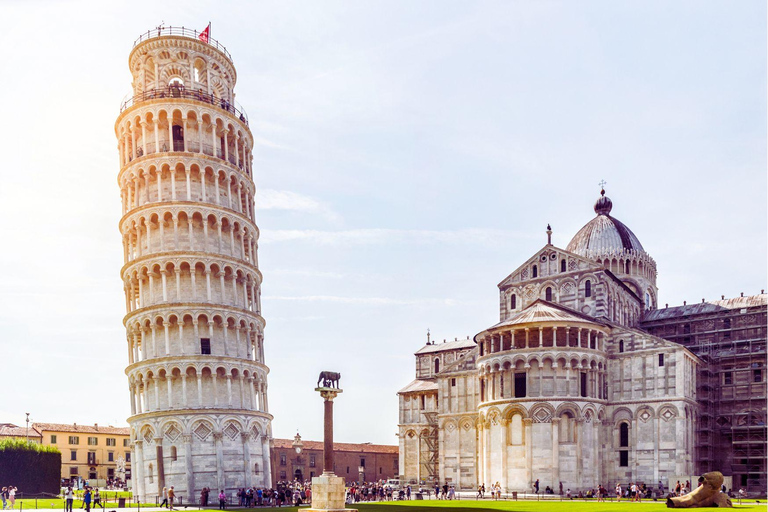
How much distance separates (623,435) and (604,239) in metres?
24.5

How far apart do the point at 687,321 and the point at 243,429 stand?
143 ft

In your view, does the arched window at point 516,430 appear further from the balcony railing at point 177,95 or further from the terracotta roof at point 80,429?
the terracotta roof at point 80,429

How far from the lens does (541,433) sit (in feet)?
190

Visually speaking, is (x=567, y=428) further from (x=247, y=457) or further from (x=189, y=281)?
(x=189, y=281)

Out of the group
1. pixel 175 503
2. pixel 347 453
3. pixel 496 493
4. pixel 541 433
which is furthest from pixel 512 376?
pixel 347 453

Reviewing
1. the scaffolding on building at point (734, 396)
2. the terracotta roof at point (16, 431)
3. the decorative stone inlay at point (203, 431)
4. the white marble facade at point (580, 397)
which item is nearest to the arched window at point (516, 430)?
the white marble facade at point (580, 397)

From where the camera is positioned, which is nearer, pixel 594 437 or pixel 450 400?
pixel 594 437

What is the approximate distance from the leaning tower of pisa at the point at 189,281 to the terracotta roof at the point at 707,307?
131 feet

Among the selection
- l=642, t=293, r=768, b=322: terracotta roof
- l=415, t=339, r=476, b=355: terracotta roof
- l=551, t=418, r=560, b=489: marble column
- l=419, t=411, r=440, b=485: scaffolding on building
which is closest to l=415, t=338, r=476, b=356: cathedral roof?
l=415, t=339, r=476, b=355: terracotta roof

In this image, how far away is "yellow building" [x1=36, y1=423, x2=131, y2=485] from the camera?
100 metres

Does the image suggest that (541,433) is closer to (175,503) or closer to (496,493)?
(496,493)

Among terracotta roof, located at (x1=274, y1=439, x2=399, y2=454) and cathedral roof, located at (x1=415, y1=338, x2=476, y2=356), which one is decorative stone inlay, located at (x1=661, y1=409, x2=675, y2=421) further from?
terracotta roof, located at (x1=274, y1=439, x2=399, y2=454)

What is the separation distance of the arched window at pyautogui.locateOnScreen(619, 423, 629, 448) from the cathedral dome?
73.0 ft

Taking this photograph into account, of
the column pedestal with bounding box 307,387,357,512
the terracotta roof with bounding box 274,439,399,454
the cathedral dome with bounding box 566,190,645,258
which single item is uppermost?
the cathedral dome with bounding box 566,190,645,258
